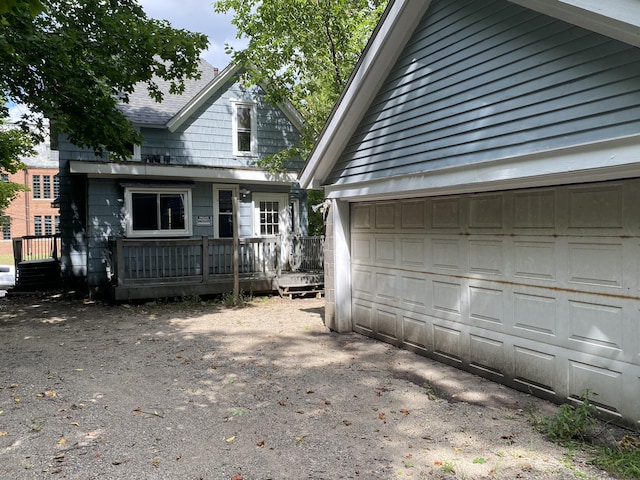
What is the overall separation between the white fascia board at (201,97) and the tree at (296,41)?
44cm

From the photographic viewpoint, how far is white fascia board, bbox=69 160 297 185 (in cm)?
1236

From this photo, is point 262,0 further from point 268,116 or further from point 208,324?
point 208,324

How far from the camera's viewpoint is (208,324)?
9.77m

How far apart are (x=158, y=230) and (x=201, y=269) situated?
2257 millimetres

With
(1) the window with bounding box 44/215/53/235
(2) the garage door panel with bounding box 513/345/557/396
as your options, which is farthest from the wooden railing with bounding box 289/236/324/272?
(1) the window with bounding box 44/215/53/235

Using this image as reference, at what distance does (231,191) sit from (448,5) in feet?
33.2

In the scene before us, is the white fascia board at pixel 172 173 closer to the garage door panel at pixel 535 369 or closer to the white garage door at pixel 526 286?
the white garage door at pixel 526 286

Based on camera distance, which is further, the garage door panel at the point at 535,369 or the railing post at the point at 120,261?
the railing post at the point at 120,261

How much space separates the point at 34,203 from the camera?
37562 millimetres

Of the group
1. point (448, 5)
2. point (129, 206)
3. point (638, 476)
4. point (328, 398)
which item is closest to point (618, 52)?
point (448, 5)

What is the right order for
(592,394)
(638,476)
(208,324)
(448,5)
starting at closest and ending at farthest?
(638,476) → (592,394) → (448,5) → (208,324)

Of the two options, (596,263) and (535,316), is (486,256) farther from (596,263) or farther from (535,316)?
(596,263)

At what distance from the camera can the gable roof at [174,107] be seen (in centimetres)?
1405

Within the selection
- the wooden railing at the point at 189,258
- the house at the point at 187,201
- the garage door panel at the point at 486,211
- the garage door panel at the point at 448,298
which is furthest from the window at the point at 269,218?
the garage door panel at the point at 486,211
